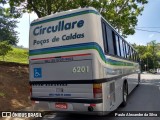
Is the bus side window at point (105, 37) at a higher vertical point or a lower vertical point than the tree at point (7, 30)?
lower

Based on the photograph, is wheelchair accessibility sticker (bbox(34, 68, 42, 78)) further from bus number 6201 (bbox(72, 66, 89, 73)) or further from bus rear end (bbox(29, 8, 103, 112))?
bus number 6201 (bbox(72, 66, 89, 73))

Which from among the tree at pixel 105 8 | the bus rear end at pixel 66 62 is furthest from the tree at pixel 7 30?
the bus rear end at pixel 66 62

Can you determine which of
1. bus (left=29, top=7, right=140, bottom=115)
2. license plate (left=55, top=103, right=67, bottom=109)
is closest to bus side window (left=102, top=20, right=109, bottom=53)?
bus (left=29, top=7, right=140, bottom=115)

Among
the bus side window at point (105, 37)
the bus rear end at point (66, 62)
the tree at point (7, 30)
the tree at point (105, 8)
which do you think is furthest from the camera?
the tree at point (7, 30)

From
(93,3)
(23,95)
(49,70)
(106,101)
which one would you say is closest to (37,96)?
(49,70)

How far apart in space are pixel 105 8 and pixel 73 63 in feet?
49.6

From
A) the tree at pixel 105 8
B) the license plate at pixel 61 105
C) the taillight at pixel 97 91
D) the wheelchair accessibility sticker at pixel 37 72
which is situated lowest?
the license plate at pixel 61 105

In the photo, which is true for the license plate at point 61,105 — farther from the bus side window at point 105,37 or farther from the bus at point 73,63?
the bus side window at point 105,37

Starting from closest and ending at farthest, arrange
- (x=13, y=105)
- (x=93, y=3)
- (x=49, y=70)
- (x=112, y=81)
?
(x=49, y=70) < (x=112, y=81) < (x=13, y=105) < (x=93, y=3)

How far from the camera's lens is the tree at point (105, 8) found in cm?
1759

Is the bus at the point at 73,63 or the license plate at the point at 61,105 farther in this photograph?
the license plate at the point at 61,105

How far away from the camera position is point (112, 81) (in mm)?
8453

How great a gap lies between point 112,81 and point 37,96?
247 cm

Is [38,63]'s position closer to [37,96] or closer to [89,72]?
[37,96]
